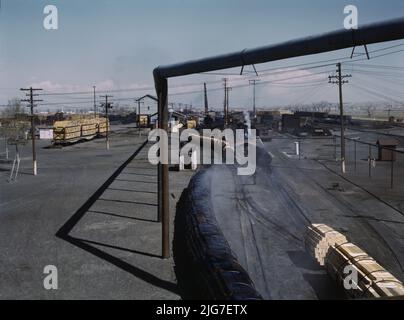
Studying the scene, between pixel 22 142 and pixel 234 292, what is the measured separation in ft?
91.9

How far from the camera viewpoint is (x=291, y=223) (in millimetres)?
17375

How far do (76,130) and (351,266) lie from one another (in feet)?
157

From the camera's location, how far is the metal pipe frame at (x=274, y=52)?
642cm

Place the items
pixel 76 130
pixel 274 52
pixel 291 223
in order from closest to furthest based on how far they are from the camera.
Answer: pixel 274 52 < pixel 291 223 < pixel 76 130

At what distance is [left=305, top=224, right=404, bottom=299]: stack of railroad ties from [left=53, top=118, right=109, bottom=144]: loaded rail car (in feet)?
132

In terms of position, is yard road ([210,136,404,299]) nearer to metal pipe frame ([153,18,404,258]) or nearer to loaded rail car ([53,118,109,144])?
metal pipe frame ([153,18,404,258])

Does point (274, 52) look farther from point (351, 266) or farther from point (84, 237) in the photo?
point (84, 237)

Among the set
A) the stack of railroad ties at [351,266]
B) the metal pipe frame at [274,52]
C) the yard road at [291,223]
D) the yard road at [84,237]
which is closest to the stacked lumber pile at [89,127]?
the yard road at [84,237]

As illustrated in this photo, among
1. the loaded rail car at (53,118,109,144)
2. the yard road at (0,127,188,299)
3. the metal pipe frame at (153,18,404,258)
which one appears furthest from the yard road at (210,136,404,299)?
the loaded rail car at (53,118,109,144)

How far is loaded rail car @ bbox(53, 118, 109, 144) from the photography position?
163 feet

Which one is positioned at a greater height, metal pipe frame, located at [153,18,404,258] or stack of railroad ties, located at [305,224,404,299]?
metal pipe frame, located at [153,18,404,258]

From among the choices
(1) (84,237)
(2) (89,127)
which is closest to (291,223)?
(1) (84,237)
